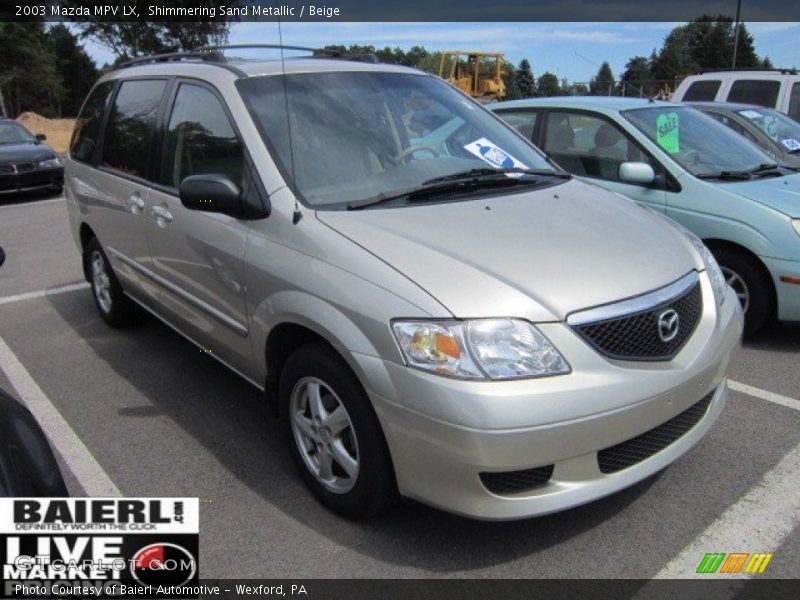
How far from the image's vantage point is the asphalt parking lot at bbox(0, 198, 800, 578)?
2635 mm

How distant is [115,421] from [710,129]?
479 centimetres

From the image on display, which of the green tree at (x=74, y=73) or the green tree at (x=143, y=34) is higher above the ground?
the green tree at (x=143, y=34)

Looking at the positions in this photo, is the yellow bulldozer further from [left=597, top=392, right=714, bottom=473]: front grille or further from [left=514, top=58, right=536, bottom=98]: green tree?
[left=597, top=392, right=714, bottom=473]: front grille

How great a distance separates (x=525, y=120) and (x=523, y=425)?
13.9ft

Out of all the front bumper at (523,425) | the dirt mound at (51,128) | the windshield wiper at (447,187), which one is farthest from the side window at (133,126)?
the dirt mound at (51,128)

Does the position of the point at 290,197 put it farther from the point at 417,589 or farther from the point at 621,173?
the point at 621,173

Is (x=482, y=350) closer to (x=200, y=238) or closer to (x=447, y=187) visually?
(x=447, y=187)

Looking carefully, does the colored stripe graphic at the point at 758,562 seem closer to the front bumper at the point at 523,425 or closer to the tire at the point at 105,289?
the front bumper at the point at 523,425

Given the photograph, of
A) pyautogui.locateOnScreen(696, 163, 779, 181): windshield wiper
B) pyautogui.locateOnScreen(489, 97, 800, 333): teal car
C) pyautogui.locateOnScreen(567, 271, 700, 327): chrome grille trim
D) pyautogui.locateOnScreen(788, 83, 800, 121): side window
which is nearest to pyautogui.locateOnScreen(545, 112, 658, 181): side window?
pyautogui.locateOnScreen(489, 97, 800, 333): teal car

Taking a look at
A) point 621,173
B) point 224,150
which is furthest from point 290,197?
point 621,173

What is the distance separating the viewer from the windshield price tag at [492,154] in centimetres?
360

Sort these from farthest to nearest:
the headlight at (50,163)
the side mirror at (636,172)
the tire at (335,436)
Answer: the headlight at (50,163), the side mirror at (636,172), the tire at (335,436)

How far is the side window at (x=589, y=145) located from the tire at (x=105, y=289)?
3498 millimetres

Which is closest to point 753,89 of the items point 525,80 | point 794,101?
point 794,101
